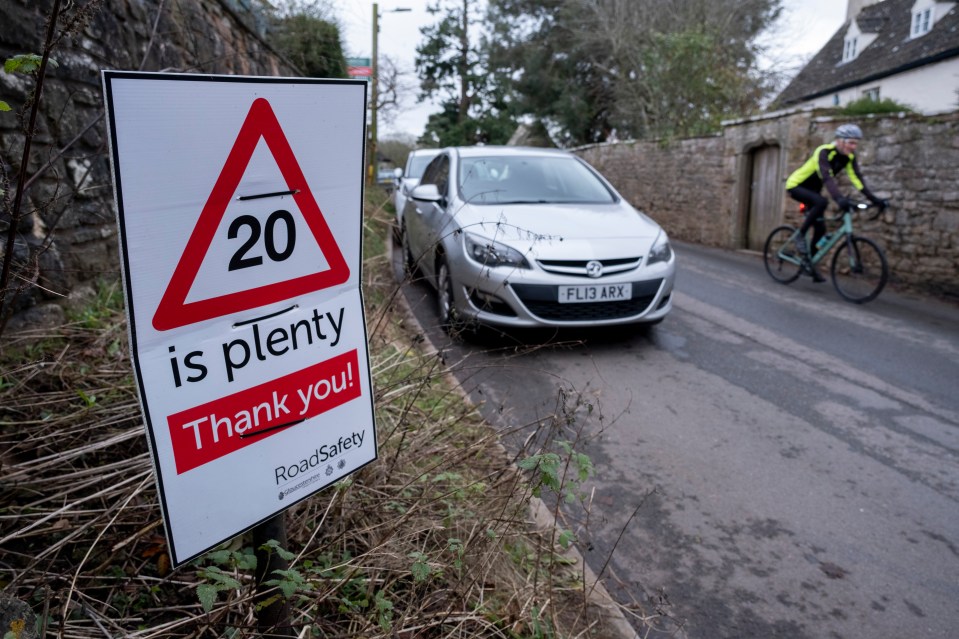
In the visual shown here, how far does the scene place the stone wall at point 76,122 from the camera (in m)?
3.14

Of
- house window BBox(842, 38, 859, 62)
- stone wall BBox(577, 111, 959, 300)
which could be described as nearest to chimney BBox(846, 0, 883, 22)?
house window BBox(842, 38, 859, 62)

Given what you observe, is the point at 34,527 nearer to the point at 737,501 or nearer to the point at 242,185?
the point at 242,185

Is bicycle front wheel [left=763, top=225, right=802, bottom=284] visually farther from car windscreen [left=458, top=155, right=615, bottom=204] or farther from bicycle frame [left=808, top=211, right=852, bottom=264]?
car windscreen [left=458, top=155, right=615, bottom=204]

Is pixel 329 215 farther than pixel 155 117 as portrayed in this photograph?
Yes

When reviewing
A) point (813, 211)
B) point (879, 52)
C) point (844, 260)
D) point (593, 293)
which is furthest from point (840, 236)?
point (879, 52)

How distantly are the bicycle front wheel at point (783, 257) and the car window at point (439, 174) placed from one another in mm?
4517

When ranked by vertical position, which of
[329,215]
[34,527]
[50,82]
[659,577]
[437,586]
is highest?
[50,82]

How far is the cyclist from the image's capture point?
783 cm

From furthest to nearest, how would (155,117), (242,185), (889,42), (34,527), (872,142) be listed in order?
(889,42), (872,142), (34,527), (242,185), (155,117)

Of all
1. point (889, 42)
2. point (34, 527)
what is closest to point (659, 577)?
point (34, 527)

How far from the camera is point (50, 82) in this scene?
11.9 feet

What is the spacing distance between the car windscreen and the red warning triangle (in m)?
4.70

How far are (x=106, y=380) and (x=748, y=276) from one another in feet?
28.0

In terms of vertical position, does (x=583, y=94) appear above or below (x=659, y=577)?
above
